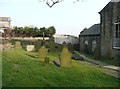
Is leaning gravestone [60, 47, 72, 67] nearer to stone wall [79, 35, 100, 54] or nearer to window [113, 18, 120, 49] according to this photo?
window [113, 18, 120, 49]

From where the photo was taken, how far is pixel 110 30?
2536cm

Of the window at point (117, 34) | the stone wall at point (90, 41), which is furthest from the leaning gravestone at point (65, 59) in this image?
the stone wall at point (90, 41)

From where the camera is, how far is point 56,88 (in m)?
10.4

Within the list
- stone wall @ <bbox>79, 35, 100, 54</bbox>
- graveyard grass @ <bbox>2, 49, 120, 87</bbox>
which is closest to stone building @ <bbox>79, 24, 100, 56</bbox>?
stone wall @ <bbox>79, 35, 100, 54</bbox>

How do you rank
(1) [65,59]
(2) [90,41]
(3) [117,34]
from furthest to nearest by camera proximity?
(2) [90,41]
(3) [117,34]
(1) [65,59]

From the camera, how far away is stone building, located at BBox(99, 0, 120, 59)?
24.3m

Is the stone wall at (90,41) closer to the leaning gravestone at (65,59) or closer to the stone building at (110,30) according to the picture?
the stone building at (110,30)

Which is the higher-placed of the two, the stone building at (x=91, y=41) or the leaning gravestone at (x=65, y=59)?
the stone building at (x=91, y=41)

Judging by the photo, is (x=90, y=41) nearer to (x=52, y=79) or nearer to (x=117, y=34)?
(x=117, y=34)

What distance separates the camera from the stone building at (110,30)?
2430cm

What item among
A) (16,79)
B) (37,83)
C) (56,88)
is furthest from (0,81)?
(56,88)

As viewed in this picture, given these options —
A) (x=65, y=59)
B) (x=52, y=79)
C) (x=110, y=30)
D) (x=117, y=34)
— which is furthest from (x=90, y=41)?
(x=52, y=79)

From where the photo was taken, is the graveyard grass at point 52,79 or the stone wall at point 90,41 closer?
the graveyard grass at point 52,79

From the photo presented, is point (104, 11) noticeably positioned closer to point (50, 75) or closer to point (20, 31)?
point (50, 75)
